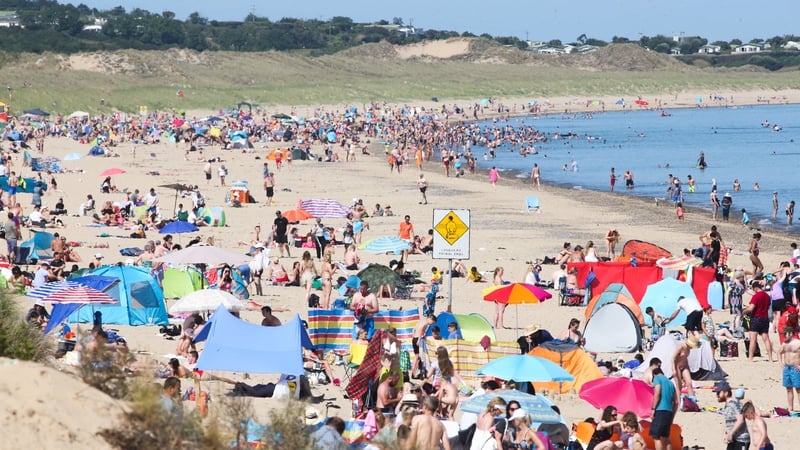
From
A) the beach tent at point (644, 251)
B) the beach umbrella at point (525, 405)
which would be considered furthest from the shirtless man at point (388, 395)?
the beach tent at point (644, 251)

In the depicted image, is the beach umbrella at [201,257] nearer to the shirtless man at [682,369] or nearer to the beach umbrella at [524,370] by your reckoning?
the beach umbrella at [524,370]

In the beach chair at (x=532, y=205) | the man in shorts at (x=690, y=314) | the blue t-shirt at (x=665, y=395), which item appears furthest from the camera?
the beach chair at (x=532, y=205)

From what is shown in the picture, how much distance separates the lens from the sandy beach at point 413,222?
1291cm

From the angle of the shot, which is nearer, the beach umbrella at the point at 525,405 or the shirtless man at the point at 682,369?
the beach umbrella at the point at 525,405

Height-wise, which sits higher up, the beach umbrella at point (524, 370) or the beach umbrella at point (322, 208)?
the beach umbrella at point (524, 370)

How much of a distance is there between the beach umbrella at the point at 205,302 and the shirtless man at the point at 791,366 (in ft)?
22.4

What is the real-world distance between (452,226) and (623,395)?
347 centimetres

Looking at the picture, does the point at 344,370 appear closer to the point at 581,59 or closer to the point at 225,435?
the point at 225,435

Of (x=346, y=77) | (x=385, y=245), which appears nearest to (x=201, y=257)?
(x=385, y=245)

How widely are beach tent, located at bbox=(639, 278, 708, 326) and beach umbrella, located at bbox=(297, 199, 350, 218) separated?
983cm

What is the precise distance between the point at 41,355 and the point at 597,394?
5.91 m

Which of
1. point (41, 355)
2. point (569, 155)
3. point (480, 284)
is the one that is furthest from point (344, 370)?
point (569, 155)

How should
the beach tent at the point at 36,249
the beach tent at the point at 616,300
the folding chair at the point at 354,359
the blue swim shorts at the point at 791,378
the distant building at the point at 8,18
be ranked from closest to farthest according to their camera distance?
the blue swim shorts at the point at 791,378, the folding chair at the point at 354,359, the beach tent at the point at 616,300, the beach tent at the point at 36,249, the distant building at the point at 8,18

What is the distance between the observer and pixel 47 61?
10012cm
